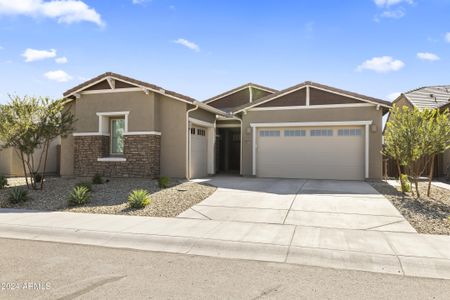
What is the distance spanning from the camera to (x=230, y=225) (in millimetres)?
7566

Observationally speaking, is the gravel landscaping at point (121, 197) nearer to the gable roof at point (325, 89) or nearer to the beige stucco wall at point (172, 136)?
the beige stucco wall at point (172, 136)

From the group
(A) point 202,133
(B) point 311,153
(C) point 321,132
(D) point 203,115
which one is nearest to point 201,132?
(A) point 202,133

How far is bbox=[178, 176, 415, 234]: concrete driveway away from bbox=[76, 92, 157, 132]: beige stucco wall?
181 inches

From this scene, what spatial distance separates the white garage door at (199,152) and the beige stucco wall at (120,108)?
213cm

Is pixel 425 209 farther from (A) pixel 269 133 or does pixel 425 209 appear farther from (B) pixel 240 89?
(B) pixel 240 89

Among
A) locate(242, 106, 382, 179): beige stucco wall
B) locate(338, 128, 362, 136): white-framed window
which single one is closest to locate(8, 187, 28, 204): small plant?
locate(242, 106, 382, 179): beige stucco wall

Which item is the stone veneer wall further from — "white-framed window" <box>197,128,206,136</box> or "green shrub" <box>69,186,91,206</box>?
"green shrub" <box>69,186,91,206</box>

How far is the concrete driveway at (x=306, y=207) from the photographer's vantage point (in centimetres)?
784

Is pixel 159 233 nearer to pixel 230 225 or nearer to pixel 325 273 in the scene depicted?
pixel 230 225

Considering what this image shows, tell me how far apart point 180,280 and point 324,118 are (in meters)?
12.6

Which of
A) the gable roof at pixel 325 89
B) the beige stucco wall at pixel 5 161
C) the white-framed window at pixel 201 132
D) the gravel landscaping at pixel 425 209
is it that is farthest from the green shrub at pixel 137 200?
the beige stucco wall at pixel 5 161

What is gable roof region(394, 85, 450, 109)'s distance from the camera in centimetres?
2050

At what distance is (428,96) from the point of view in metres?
22.4

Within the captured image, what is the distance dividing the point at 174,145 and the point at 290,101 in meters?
5.92
